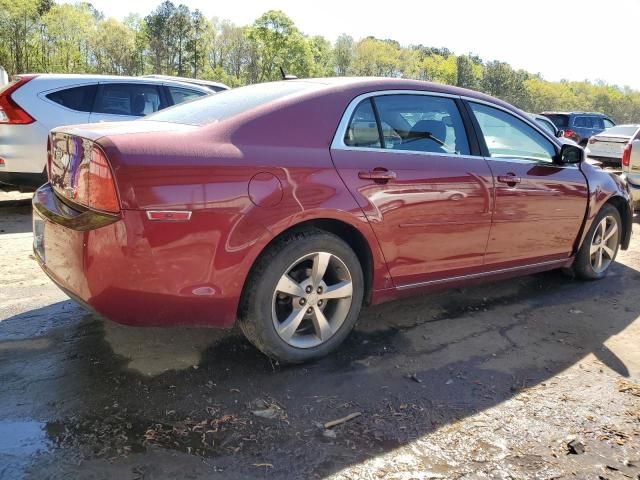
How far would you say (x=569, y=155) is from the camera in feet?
13.6

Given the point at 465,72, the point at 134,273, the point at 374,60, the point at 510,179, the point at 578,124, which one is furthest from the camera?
the point at 465,72

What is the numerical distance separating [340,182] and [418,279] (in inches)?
36.4

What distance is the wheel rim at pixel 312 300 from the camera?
2.88 m

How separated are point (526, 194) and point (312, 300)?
74.8 inches

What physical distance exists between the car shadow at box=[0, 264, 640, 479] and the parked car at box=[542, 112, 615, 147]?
1742cm

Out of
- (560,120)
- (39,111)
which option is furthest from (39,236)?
(560,120)

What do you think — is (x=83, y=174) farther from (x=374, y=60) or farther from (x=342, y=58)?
(x=342, y=58)

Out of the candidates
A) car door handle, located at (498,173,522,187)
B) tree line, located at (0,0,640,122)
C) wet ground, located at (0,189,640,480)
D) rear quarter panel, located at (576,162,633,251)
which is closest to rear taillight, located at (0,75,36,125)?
wet ground, located at (0,189,640,480)

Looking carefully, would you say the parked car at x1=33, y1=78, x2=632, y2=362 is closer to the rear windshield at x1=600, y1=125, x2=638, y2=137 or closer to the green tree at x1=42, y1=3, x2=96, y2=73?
the rear windshield at x1=600, y1=125, x2=638, y2=137

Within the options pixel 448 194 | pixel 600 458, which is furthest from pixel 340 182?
pixel 600 458

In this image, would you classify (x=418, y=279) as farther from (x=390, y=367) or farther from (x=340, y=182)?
(x=340, y=182)

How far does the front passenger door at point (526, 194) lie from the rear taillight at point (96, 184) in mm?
2469

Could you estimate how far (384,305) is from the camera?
400 centimetres

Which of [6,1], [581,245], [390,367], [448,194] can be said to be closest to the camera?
[390,367]
